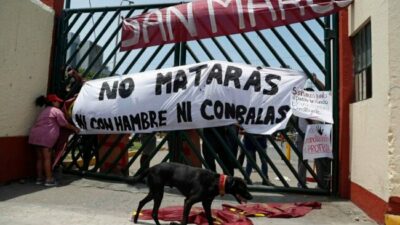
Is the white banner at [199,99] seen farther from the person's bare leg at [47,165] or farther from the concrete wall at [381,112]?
the concrete wall at [381,112]

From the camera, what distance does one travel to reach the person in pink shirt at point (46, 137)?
308 inches

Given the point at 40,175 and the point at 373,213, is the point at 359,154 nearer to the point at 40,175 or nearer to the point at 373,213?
the point at 373,213

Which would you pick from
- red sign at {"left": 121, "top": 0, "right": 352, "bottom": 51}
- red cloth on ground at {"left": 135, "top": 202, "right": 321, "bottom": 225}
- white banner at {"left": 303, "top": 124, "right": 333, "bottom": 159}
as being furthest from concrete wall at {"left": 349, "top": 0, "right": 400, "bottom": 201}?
red sign at {"left": 121, "top": 0, "right": 352, "bottom": 51}

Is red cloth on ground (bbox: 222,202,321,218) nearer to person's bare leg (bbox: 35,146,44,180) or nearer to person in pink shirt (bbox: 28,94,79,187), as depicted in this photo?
person in pink shirt (bbox: 28,94,79,187)

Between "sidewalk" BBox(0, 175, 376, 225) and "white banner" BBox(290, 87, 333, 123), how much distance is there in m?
1.31

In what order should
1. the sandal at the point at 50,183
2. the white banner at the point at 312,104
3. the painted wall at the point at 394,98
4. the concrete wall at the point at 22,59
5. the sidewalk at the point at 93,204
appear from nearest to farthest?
the painted wall at the point at 394,98
the sidewalk at the point at 93,204
the white banner at the point at 312,104
the concrete wall at the point at 22,59
the sandal at the point at 50,183

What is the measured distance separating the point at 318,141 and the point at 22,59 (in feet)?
17.3

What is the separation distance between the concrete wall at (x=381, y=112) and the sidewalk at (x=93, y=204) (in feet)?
1.93

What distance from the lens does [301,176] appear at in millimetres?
7773

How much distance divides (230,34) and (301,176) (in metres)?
2.76

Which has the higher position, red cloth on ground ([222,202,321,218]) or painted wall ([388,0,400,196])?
painted wall ([388,0,400,196])

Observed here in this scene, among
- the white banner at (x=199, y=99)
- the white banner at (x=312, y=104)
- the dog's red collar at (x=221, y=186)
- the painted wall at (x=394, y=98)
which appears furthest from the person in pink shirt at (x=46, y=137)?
the painted wall at (x=394, y=98)

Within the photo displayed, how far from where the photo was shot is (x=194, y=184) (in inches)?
198

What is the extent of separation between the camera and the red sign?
7.21 metres
